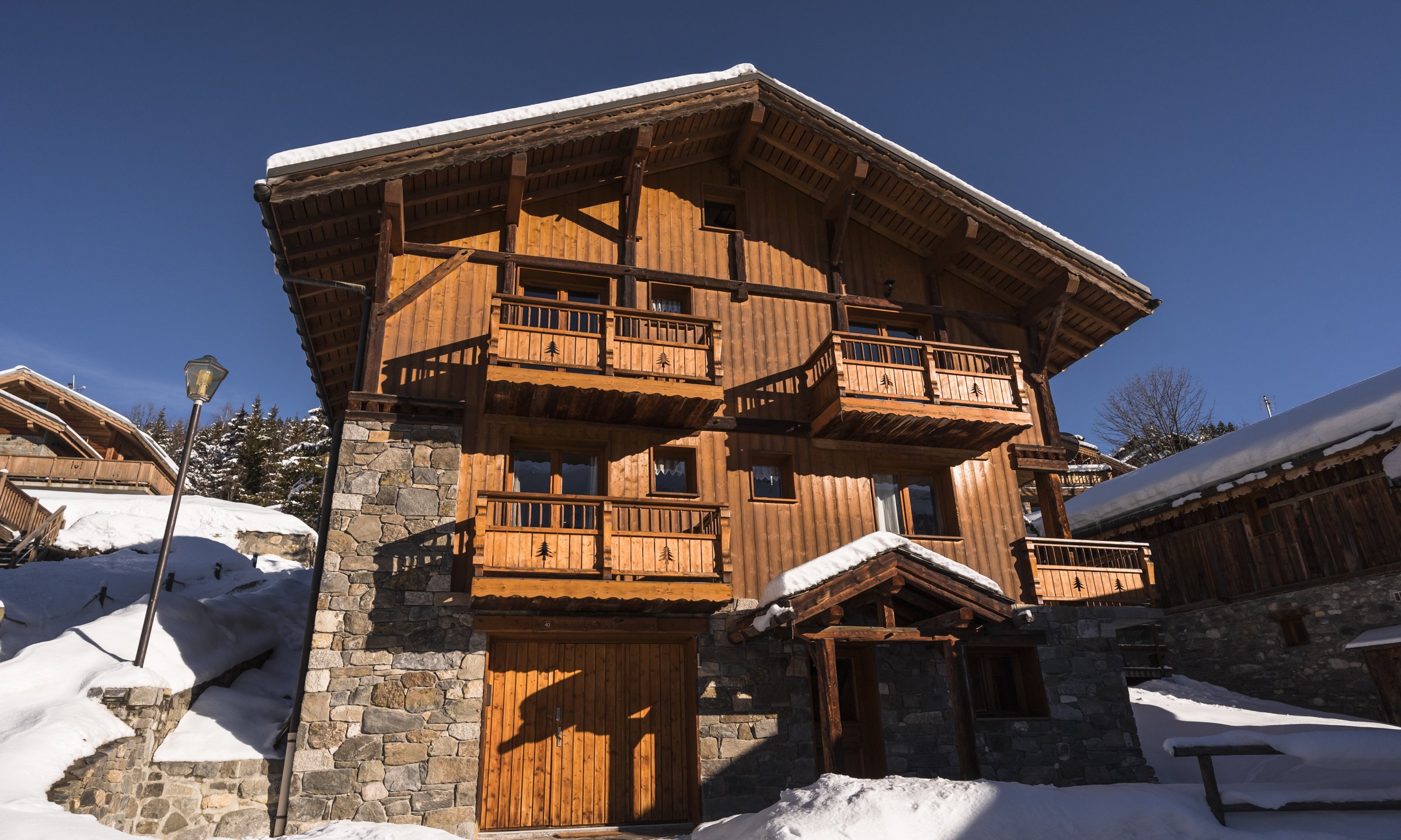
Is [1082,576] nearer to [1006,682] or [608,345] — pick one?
[1006,682]

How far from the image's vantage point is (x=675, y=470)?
45.7 ft

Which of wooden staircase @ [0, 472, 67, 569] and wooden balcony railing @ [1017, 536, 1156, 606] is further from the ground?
wooden staircase @ [0, 472, 67, 569]

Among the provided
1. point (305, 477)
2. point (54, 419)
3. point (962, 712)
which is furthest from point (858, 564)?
point (54, 419)

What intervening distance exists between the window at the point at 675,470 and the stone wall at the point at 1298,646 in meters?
15.4

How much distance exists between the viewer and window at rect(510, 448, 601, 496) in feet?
43.4

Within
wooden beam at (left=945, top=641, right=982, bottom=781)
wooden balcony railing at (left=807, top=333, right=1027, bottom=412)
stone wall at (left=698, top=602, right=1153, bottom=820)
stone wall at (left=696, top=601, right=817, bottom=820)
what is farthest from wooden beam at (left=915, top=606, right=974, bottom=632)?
wooden balcony railing at (left=807, top=333, right=1027, bottom=412)

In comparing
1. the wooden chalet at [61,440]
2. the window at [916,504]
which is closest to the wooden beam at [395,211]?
the window at [916,504]

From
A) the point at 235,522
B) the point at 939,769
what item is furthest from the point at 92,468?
the point at 939,769

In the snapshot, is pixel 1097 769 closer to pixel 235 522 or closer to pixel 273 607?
pixel 273 607

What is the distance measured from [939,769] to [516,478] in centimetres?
842


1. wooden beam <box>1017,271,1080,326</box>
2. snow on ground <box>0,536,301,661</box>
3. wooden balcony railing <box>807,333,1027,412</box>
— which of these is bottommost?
snow on ground <box>0,536,301,661</box>

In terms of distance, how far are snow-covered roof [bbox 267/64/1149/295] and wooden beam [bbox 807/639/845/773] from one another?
9.87m

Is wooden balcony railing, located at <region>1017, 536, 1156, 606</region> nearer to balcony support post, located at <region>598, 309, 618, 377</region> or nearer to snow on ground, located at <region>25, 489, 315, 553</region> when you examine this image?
balcony support post, located at <region>598, 309, 618, 377</region>

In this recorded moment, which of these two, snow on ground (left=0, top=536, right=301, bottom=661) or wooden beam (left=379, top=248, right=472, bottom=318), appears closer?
wooden beam (left=379, top=248, right=472, bottom=318)
